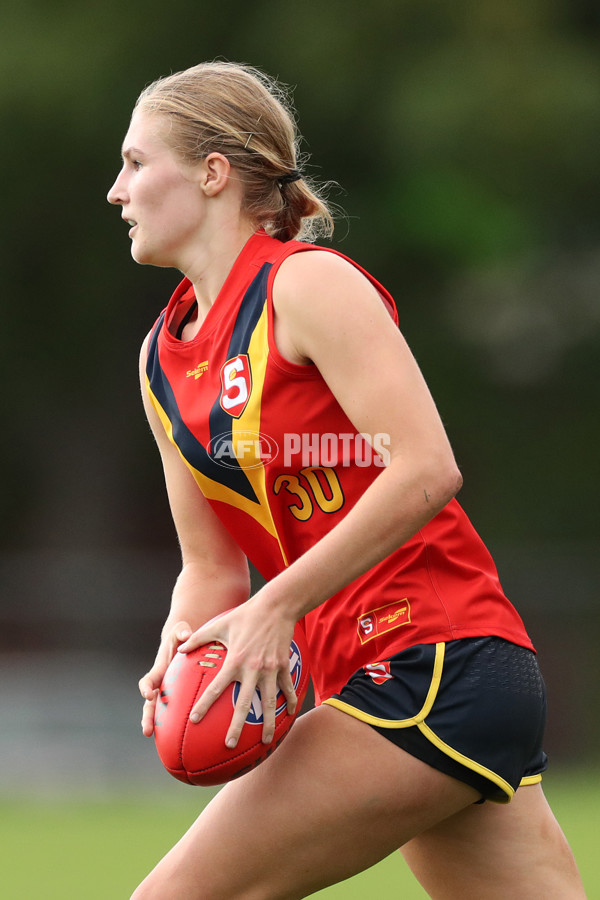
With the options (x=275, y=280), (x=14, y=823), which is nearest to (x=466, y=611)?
(x=275, y=280)

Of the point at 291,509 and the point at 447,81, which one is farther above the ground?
the point at 291,509

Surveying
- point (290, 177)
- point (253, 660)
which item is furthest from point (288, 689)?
point (290, 177)

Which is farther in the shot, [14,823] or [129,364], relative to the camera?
[129,364]

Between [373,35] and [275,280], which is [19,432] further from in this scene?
[275,280]

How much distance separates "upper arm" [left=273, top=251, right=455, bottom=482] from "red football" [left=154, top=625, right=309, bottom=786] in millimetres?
504

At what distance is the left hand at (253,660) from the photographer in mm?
2441

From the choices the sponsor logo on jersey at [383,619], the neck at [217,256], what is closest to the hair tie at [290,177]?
the neck at [217,256]

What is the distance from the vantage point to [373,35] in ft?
39.2

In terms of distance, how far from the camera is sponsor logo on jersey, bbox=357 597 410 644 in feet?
8.77

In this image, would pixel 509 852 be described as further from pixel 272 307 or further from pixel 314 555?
pixel 272 307

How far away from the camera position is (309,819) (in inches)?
98.7

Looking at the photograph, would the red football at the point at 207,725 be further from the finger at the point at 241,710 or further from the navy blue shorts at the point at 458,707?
the navy blue shorts at the point at 458,707

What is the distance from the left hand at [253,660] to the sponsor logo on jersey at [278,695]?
0.7 inches

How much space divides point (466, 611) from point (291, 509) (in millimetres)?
439
